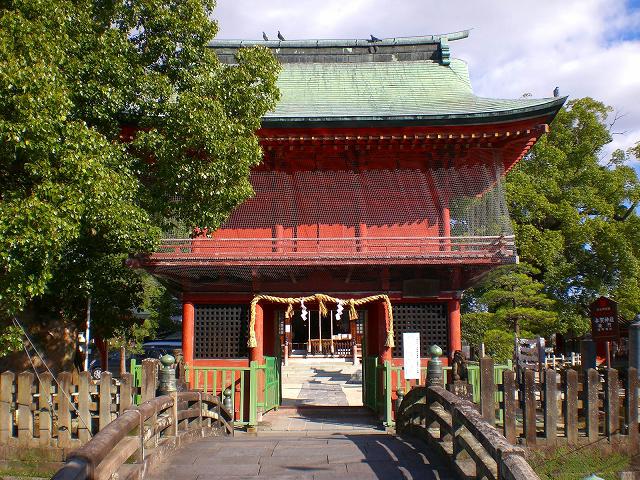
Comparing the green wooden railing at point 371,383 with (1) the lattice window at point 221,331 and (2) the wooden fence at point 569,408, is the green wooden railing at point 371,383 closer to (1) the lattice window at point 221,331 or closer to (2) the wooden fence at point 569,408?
(1) the lattice window at point 221,331

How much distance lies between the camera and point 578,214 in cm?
2894

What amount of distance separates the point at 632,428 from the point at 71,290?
10852 millimetres

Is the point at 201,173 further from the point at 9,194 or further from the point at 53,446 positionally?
the point at 53,446

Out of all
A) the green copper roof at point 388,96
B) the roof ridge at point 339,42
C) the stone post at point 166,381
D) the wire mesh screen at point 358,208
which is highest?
the roof ridge at point 339,42

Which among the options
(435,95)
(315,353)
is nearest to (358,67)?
(435,95)

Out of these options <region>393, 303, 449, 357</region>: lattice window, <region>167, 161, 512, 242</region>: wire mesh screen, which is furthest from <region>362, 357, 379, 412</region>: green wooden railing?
<region>167, 161, 512, 242</region>: wire mesh screen

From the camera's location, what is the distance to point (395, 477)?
7.05 meters

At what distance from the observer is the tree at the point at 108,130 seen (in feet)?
28.6

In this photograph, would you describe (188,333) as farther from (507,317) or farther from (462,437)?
(507,317)

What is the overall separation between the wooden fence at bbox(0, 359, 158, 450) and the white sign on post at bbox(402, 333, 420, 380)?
5.84 metres

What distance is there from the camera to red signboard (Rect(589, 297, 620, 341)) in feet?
50.3

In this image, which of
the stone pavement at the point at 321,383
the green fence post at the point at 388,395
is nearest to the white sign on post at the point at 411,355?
the green fence post at the point at 388,395

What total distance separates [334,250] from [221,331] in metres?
3.45

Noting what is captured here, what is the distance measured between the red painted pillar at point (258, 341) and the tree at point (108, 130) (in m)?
3.93
